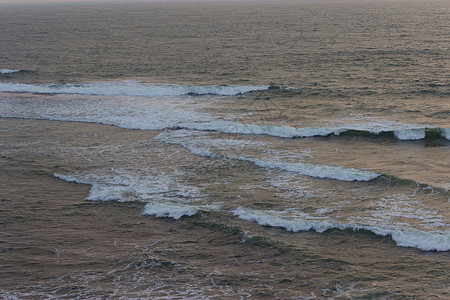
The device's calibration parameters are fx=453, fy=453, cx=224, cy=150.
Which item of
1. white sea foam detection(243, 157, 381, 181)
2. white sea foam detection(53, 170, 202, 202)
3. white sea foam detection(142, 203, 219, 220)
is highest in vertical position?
white sea foam detection(243, 157, 381, 181)

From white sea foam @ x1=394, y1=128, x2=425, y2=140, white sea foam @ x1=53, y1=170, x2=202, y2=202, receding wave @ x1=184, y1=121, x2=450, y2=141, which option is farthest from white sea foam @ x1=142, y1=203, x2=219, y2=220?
white sea foam @ x1=394, y1=128, x2=425, y2=140

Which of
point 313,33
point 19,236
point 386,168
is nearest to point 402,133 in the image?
point 386,168

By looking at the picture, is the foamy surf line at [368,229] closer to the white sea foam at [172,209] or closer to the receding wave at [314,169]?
the white sea foam at [172,209]

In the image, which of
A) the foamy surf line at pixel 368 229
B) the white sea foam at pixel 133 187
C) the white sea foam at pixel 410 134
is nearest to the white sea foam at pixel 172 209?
the white sea foam at pixel 133 187

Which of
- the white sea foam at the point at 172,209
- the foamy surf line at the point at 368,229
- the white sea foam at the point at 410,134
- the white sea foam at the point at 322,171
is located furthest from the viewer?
the white sea foam at the point at 410,134

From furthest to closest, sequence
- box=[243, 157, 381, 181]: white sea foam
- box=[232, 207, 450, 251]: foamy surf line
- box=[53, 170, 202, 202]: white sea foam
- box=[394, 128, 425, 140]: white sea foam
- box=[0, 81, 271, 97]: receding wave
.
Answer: box=[0, 81, 271, 97]: receding wave → box=[394, 128, 425, 140]: white sea foam → box=[243, 157, 381, 181]: white sea foam → box=[53, 170, 202, 202]: white sea foam → box=[232, 207, 450, 251]: foamy surf line

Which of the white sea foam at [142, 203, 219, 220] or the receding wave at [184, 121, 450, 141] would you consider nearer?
the white sea foam at [142, 203, 219, 220]

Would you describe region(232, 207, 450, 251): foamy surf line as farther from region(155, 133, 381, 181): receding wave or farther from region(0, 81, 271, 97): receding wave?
region(0, 81, 271, 97): receding wave
